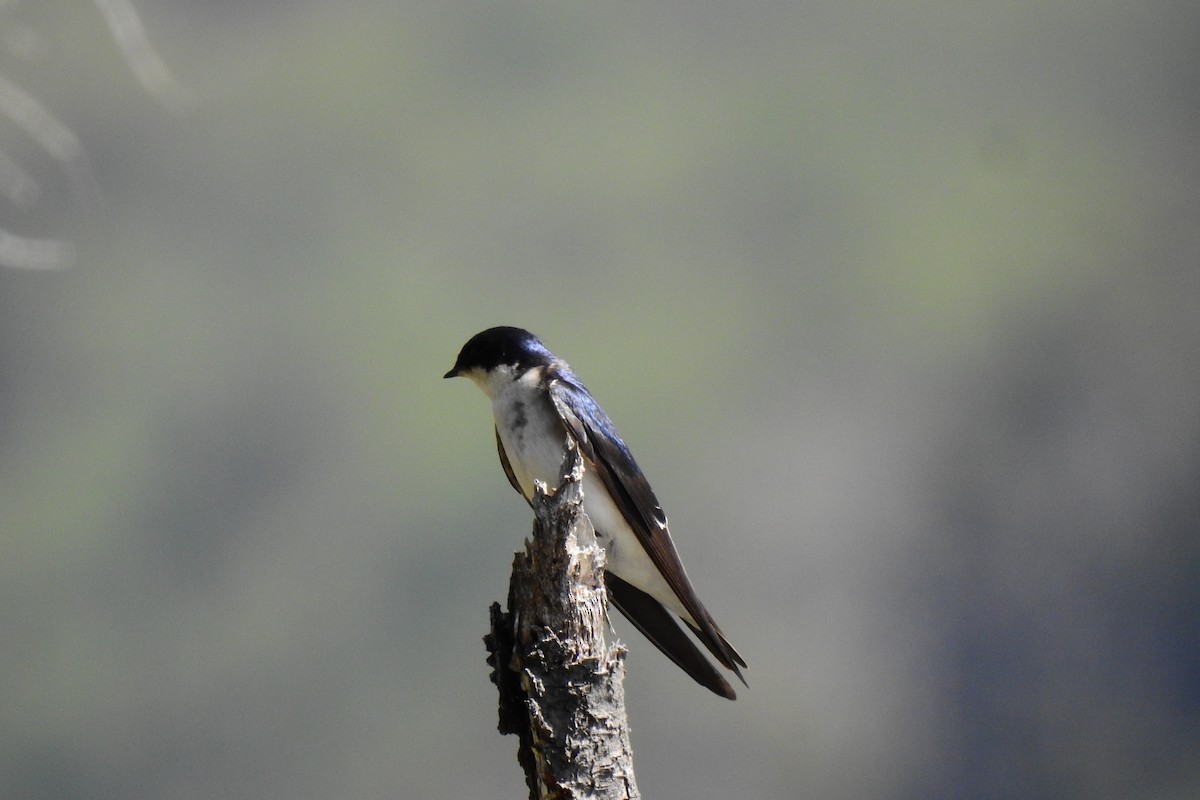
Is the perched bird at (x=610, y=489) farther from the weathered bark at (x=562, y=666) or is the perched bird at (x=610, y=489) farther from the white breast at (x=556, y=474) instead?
the weathered bark at (x=562, y=666)

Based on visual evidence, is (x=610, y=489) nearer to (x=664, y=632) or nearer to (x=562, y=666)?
(x=664, y=632)

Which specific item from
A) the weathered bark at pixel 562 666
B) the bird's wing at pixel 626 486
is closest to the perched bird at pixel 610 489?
the bird's wing at pixel 626 486

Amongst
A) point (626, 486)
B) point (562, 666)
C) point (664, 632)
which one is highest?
point (626, 486)

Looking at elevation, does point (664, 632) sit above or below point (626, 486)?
below

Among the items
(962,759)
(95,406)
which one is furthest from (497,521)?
(962,759)

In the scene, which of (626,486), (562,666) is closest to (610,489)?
(626,486)

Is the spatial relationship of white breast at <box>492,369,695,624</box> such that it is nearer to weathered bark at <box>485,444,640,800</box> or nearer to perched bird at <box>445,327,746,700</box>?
perched bird at <box>445,327,746,700</box>

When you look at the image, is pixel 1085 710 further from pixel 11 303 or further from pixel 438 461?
pixel 11 303
